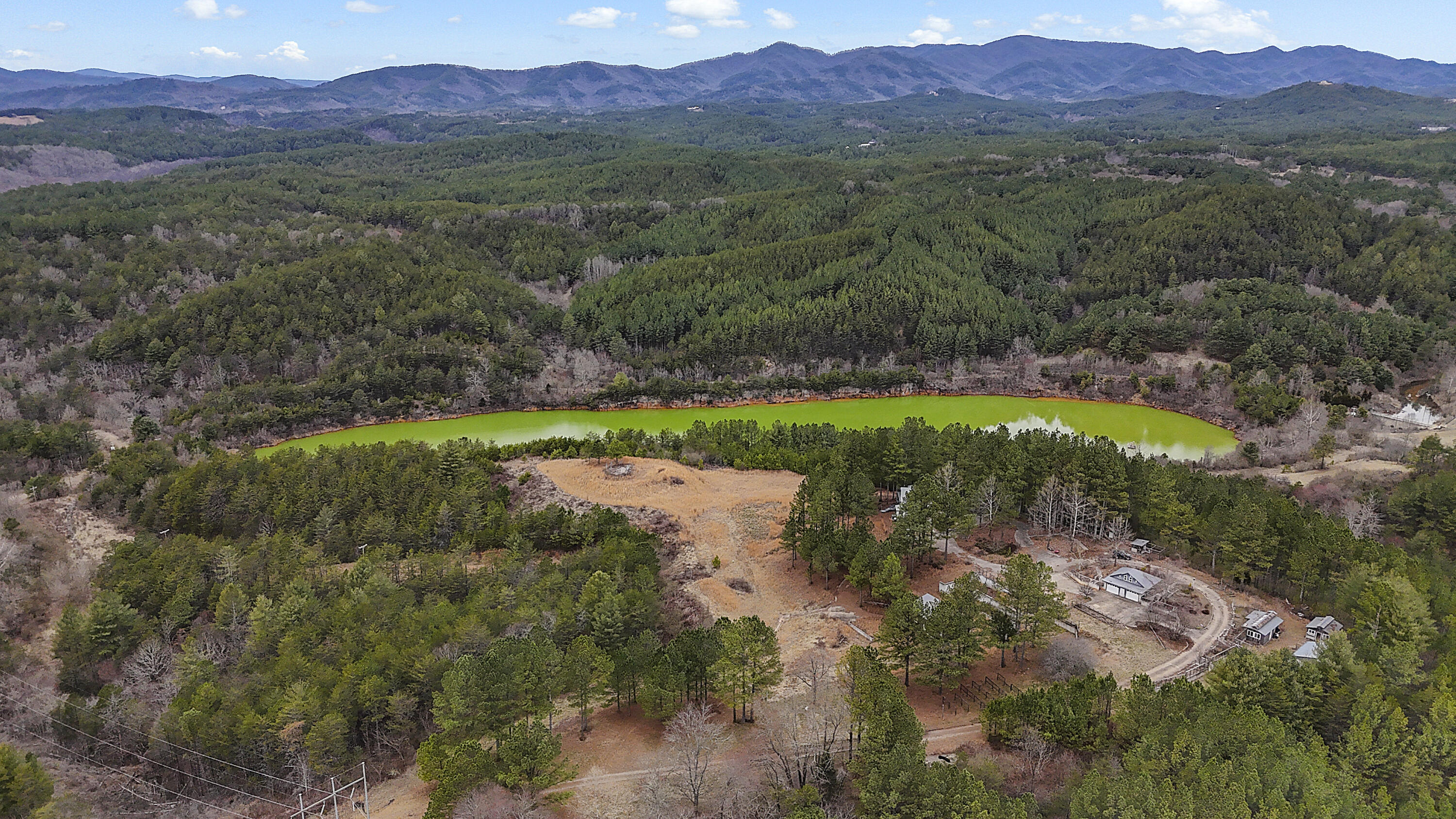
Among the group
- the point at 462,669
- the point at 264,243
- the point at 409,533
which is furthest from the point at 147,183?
the point at 462,669

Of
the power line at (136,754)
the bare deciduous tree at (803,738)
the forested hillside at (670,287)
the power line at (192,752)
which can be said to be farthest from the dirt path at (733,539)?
the forested hillside at (670,287)

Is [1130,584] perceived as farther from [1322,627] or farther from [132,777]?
[132,777]

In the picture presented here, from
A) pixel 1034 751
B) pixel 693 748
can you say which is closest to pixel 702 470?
pixel 693 748

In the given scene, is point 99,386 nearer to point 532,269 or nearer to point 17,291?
point 17,291

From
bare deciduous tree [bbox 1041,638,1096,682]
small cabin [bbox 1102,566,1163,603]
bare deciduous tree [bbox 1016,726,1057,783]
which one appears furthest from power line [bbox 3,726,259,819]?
small cabin [bbox 1102,566,1163,603]

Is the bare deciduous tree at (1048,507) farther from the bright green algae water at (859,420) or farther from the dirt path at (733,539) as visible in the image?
the bright green algae water at (859,420)

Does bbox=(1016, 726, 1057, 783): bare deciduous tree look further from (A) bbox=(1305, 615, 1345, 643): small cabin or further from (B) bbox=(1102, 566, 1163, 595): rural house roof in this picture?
(A) bbox=(1305, 615, 1345, 643): small cabin
